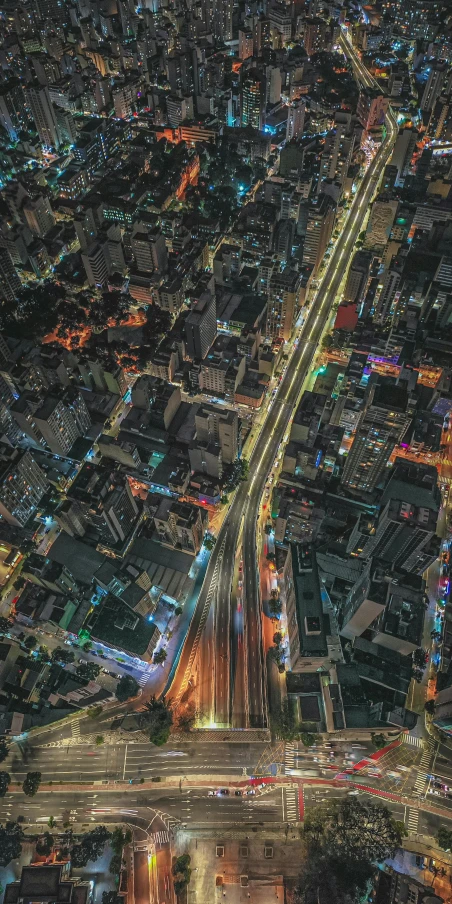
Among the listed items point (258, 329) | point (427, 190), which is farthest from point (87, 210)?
point (427, 190)

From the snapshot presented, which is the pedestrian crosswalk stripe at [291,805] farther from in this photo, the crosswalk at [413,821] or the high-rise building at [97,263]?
the high-rise building at [97,263]

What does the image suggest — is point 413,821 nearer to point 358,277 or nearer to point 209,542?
point 209,542

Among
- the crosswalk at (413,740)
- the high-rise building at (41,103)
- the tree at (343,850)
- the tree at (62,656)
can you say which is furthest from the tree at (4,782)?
the high-rise building at (41,103)

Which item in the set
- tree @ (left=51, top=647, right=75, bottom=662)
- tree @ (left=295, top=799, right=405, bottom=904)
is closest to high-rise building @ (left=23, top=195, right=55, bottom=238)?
tree @ (left=51, top=647, right=75, bottom=662)

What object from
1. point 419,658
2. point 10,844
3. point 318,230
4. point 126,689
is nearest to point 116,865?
point 10,844

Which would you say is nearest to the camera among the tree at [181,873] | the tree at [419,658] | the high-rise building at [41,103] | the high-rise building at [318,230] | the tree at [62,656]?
the tree at [181,873]

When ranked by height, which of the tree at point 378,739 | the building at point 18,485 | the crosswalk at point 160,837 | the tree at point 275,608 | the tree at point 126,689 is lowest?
the crosswalk at point 160,837
